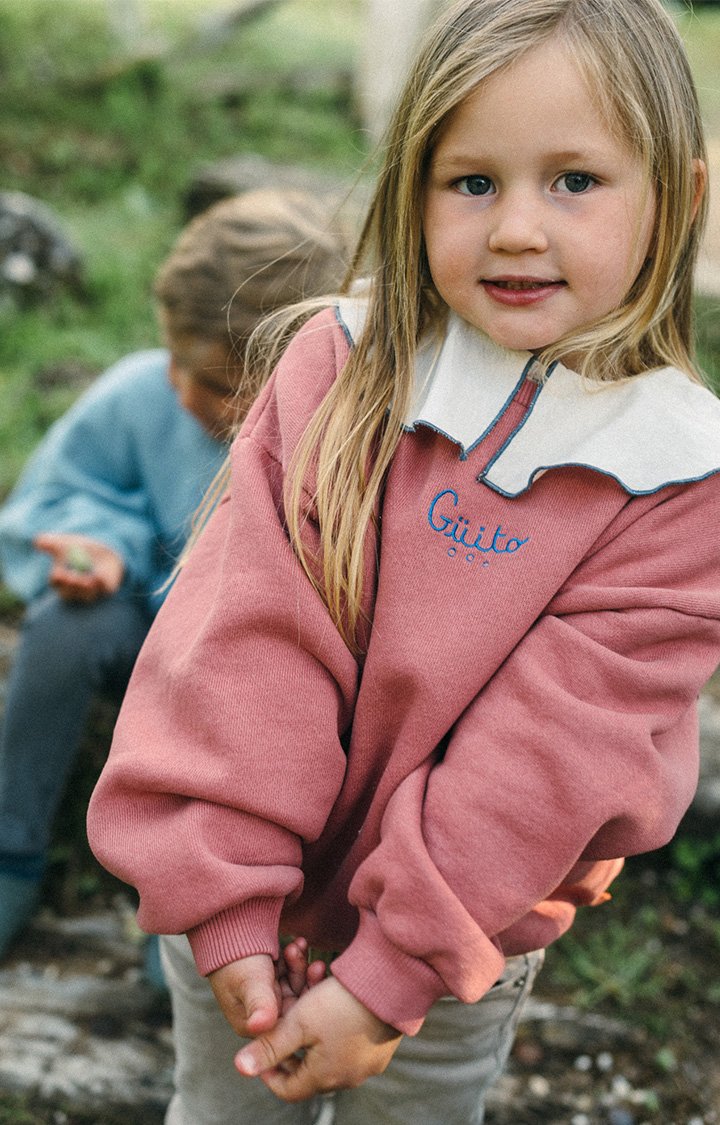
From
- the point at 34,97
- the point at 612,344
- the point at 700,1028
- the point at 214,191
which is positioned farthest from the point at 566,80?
the point at 34,97

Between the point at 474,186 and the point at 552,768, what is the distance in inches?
25.1

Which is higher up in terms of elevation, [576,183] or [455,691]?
[576,183]

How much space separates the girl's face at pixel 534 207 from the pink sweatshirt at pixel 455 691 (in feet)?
0.26

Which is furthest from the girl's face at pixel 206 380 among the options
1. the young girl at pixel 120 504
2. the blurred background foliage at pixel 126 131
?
the blurred background foliage at pixel 126 131

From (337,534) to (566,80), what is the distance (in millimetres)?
542

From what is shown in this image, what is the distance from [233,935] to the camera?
123 cm

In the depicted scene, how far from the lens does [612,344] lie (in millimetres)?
1240

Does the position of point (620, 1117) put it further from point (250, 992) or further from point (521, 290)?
point (521, 290)

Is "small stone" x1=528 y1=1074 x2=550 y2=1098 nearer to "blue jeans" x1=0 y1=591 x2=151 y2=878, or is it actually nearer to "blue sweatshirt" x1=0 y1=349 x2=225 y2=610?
"blue jeans" x1=0 y1=591 x2=151 y2=878

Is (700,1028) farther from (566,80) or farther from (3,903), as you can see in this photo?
(566,80)

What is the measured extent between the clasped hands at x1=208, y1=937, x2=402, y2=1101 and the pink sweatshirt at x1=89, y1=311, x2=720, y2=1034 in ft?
0.10

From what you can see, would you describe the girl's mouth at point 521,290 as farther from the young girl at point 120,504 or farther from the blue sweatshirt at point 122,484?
the blue sweatshirt at point 122,484

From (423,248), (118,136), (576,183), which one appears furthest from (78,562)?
(118,136)

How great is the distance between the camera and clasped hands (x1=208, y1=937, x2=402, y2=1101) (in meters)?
1.21
